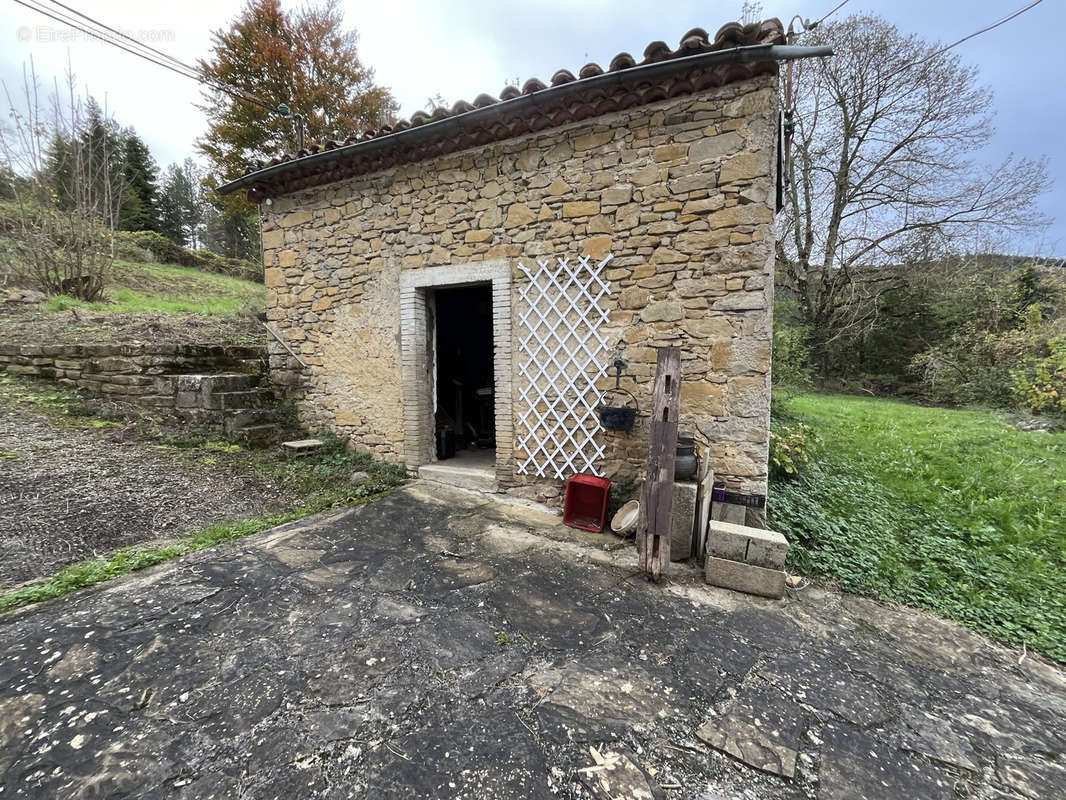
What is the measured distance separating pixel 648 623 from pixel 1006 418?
10.8 m

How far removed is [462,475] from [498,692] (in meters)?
3.06

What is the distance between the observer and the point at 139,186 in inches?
648

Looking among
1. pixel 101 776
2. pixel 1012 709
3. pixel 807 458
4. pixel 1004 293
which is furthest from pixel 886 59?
pixel 101 776

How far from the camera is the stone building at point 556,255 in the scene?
340cm

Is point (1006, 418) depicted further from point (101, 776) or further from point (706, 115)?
point (101, 776)

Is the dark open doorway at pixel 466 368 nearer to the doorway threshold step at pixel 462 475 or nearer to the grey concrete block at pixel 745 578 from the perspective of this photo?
the doorway threshold step at pixel 462 475

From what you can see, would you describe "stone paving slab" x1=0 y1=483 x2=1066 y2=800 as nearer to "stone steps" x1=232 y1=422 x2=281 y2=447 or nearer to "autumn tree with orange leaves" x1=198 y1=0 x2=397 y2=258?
"stone steps" x1=232 y1=422 x2=281 y2=447

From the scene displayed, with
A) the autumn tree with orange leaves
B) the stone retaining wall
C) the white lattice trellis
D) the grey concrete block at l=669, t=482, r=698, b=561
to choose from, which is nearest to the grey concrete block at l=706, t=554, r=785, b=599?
the grey concrete block at l=669, t=482, r=698, b=561

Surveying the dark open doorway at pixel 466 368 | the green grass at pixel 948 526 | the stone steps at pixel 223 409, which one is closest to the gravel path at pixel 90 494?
the stone steps at pixel 223 409

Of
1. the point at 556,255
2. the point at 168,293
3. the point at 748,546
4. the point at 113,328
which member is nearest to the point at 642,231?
the point at 556,255

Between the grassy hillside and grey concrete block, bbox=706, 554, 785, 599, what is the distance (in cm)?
771

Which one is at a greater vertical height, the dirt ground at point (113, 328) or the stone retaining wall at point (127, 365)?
the dirt ground at point (113, 328)

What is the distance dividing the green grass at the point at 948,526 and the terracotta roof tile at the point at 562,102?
3.90 meters

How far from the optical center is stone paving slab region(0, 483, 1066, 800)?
5.28 feet
